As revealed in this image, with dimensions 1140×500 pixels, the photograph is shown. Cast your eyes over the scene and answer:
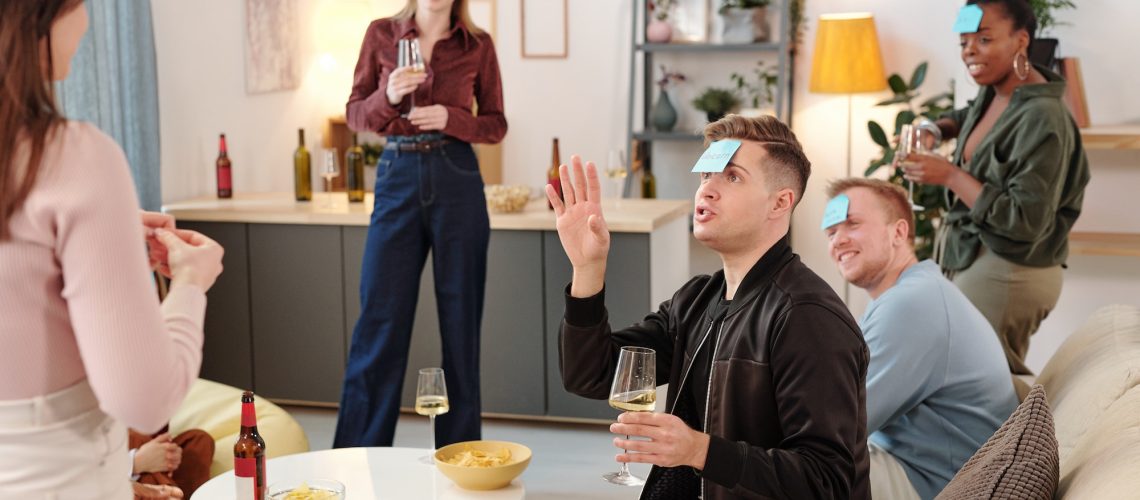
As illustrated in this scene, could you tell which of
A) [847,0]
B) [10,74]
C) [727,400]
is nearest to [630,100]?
[847,0]

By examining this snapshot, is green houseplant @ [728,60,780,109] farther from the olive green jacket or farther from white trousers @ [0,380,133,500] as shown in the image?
white trousers @ [0,380,133,500]

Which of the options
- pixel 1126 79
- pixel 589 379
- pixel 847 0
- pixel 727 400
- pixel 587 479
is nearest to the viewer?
pixel 727 400

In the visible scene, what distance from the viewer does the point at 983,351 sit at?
2500 mm

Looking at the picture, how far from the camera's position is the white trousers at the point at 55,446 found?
128 cm

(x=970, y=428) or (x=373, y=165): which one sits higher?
(x=373, y=165)

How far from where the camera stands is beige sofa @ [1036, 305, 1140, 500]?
1.59m

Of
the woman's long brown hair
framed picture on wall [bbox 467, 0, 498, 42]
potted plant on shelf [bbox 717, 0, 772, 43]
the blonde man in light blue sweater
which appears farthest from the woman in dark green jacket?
framed picture on wall [bbox 467, 0, 498, 42]

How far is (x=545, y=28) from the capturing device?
6.45m

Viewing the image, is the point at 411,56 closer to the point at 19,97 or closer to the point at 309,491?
the point at 309,491

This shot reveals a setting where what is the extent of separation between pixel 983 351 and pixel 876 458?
0.31 m

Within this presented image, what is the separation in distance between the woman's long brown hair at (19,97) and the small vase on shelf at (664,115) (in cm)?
507

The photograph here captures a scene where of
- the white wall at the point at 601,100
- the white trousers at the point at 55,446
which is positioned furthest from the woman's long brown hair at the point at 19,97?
the white wall at the point at 601,100

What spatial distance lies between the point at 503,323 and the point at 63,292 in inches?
124

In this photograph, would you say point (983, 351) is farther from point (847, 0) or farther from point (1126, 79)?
point (847, 0)
